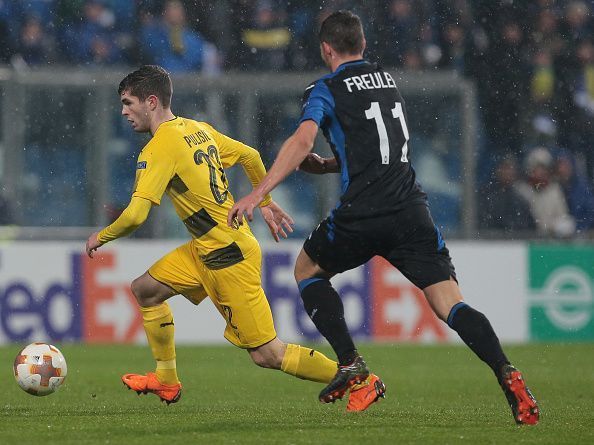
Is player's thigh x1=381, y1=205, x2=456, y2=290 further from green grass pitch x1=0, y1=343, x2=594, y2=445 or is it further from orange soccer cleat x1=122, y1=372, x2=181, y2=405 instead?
orange soccer cleat x1=122, y1=372, x2=181, y2=405

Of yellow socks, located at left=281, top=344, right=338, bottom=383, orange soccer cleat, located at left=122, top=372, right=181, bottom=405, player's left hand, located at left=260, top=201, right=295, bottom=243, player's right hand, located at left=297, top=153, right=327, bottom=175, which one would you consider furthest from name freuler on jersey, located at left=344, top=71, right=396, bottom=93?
orange soccer cleat, located at left=122, top=372, right=181, bottom=405

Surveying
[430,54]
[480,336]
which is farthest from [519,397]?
[430,54]

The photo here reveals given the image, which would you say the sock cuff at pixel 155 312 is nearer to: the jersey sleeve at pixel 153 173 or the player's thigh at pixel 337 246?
the jersey sleeve at pixel 153 173

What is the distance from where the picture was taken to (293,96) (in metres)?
14.6

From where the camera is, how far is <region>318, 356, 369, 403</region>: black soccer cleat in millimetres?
6641

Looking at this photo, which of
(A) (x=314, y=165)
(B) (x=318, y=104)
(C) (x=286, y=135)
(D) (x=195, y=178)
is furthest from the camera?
(C) (x=286, y=135)

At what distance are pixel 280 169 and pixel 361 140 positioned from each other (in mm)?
491

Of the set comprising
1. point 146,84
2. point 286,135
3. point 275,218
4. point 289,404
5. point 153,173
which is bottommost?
point 289,404

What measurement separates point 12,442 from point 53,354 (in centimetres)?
194

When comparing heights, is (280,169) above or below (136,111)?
below

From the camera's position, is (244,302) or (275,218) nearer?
(244,302)

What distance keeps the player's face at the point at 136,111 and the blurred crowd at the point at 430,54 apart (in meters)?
7.67

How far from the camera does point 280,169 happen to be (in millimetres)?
6273

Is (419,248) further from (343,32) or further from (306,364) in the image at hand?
(306,364)
